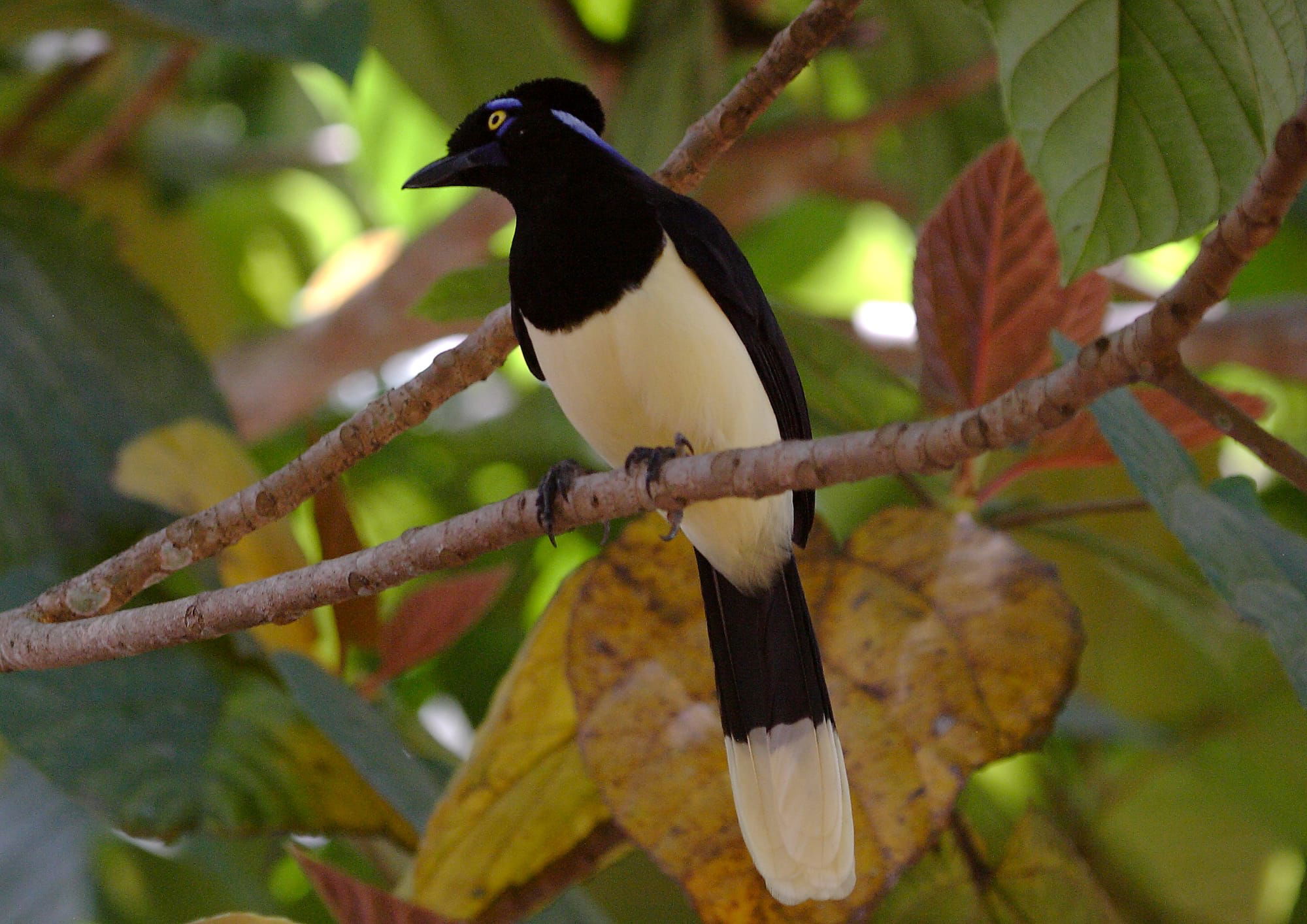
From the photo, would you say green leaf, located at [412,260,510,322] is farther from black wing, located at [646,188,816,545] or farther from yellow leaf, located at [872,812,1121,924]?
yellow leaf, located at [872,812,1121,924]

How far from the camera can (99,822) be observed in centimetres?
186

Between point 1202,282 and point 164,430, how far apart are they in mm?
1356

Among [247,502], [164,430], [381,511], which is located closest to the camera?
[247,502]

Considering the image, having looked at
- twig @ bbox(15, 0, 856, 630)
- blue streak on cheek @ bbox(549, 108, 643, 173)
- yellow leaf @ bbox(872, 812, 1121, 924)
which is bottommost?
yellow leaf @ bbox(872, 812, 1121, 924)

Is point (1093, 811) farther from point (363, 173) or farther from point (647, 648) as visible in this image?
point (363, 173)

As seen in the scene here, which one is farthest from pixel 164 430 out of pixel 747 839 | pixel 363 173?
pixel 363 173

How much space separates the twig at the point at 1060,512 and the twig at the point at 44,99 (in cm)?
212

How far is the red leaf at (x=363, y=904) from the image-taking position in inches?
49.4

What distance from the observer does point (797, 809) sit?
1331 millimetres

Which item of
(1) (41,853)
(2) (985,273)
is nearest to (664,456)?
(2) (985,273)

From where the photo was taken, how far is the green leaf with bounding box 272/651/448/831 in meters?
1.40

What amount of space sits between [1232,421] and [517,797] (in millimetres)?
864

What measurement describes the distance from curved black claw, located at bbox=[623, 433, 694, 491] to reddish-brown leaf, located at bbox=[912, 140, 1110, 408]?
291 mm

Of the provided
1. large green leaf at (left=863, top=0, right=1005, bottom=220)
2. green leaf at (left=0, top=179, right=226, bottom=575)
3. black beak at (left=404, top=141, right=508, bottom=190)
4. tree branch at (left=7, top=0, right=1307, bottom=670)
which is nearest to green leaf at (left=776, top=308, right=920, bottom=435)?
tree branch at (left=7, top=0, right=1307, bottom=670)
